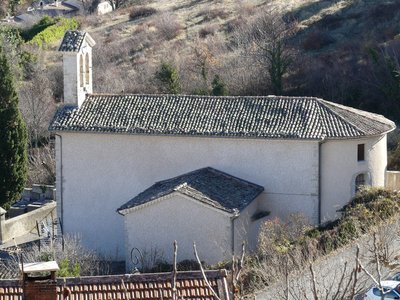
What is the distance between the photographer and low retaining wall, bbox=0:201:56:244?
117 ft

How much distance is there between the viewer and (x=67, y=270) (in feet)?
82.3

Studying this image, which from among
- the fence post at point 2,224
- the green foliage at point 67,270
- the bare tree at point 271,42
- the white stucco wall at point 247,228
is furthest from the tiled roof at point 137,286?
the bare tree at point 271,42

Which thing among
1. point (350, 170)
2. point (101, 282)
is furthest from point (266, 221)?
point (101, 282)

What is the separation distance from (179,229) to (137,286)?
13.8 metres

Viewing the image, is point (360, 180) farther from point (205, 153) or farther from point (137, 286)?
point (137, 286)

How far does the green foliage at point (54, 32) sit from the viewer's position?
65.3 metres

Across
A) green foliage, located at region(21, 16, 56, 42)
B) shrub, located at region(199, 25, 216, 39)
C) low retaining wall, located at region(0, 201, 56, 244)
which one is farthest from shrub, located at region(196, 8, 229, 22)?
low retaining wall, located at region(0, 201, 56, 244)

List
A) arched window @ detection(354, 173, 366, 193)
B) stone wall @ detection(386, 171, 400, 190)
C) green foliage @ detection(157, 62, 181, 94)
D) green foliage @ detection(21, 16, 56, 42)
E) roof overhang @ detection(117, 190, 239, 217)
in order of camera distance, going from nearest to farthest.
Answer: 1. roof overhang @ detection(117, 190, 239, 217)
2. arched window @ detection(354, 173, 366, 193)
3. stone wall @ detection(386, 171, 400, 190)
4. green foliage @ detection(157, 62, 181, 94)
5. green foliage @ detection(21, 16, 56, 42)

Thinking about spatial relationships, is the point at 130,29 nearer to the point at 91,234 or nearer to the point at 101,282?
the point at 91,234

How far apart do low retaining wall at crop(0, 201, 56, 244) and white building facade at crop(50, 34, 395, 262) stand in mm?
3038

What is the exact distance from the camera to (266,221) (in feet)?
102

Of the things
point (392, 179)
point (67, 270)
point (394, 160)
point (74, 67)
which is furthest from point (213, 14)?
point (67, 270)

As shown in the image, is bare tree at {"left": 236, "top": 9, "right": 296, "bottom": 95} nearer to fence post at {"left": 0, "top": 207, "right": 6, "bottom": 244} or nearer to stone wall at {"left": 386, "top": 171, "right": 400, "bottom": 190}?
stone wall at {"left": 386, "top": 171, "right": 400, "bottom": 190}

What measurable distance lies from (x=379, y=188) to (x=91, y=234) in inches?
385
